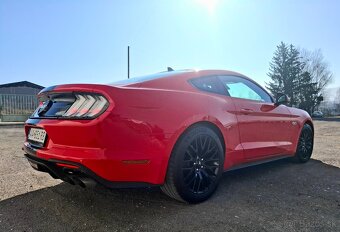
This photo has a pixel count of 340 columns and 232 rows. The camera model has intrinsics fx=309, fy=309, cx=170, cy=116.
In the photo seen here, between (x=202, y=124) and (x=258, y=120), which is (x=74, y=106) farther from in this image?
(x=258, y=120)

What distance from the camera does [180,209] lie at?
2947mm

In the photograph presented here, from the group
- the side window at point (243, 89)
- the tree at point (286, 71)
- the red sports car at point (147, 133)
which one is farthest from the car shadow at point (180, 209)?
the tree at point (286, 71)

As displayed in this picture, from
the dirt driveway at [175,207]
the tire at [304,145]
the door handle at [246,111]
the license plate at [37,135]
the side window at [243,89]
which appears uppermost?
the side window at [243,89]

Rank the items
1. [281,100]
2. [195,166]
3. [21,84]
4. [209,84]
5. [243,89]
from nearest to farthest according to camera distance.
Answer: [195,166], [209,84], [243,89], [281,100], [21,84]

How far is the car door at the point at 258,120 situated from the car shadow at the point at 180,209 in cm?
48

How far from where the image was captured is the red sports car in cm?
253

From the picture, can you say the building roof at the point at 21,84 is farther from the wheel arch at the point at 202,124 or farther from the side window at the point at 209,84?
the wheel arch at the point at 202,124

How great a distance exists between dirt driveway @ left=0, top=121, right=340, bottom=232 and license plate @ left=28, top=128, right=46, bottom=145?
67 cm

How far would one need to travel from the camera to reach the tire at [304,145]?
5.12 meters

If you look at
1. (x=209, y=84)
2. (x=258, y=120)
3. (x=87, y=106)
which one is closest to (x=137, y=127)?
(x=87, y=106)

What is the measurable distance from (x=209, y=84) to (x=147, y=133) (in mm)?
1176

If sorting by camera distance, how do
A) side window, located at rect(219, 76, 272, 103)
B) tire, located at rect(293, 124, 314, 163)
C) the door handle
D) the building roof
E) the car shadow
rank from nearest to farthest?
1. the car shadow
2. the door handle
3. side window, located at rect(219, 76, 272, 103)
4. tire, located at rect(293, 124, 314, 163)
5. the building roof

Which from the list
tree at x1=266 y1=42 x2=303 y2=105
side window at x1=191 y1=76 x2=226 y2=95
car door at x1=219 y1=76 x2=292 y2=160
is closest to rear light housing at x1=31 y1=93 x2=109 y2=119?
side window at x1=191 y1=76 x2=226 y2=95

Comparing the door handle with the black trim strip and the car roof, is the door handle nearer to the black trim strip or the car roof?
the car roof
